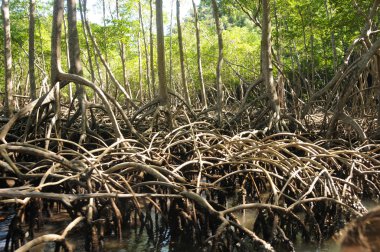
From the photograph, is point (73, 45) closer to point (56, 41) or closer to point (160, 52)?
point (56, 41)

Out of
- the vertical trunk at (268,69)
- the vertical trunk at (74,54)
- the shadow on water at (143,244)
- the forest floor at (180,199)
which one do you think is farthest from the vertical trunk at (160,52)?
the shadow on water at (143,244)

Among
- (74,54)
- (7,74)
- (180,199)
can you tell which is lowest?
(180,199)

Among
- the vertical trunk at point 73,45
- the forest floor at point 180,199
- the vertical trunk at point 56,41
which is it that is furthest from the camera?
the vertical trunk at point 73,45

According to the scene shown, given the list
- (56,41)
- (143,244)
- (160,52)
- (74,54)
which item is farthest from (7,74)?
(143,244)

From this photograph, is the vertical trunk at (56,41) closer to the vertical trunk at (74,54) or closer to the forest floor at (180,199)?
the vertical trunk at (74,54)

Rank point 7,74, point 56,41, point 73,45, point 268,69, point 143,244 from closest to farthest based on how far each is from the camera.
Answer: point 143,244 < point 56,41 < point 73,45 < point 268,69 < point 7,74

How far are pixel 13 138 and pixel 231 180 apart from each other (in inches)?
116

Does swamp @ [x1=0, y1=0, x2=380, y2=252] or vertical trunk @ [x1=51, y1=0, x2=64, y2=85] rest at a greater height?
vertical trunk @ [x1=51, y1=0, x2=64, y2=85]

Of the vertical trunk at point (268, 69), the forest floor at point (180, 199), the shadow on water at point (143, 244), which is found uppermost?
the vertical trunk at point (268, 69)

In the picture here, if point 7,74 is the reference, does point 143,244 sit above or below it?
below

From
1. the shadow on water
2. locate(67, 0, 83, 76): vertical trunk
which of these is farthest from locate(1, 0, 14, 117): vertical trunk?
the shadow on water

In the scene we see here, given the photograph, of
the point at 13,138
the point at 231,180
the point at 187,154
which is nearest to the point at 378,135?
the point at 231,180

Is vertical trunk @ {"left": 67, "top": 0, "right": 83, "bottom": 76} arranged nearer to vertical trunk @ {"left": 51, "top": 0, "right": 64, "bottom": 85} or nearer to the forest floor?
vertical trunk @ {"left": 51, "top": 0, "right": 64, "bottom": 85}

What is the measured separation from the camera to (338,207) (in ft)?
12.2
